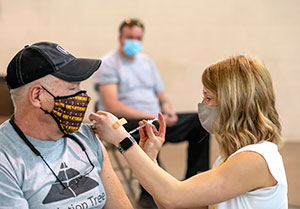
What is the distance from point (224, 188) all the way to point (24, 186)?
0.64 meters

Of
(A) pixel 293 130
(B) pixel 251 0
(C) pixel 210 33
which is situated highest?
(B) pixel 251 0

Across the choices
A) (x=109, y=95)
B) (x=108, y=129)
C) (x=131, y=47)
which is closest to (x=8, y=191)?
(x=108, y=129)

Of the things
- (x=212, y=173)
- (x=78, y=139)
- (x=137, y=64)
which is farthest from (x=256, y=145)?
(x=137, y=64)

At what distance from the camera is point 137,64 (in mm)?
3891

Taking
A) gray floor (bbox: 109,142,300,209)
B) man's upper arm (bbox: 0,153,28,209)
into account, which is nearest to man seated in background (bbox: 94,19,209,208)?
gray floor (bbox: 109,142,300,209)

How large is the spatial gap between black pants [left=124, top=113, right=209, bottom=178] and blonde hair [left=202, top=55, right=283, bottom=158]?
2.04m

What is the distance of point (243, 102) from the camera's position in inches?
61.8

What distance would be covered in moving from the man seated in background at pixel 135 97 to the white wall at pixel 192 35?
5.16ft

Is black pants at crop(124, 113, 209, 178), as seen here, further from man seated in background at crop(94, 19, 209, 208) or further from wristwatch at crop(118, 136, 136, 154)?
wristwatch at crop(118, 136, 136, 154)

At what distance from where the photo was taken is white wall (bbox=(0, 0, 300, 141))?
17.6 feet

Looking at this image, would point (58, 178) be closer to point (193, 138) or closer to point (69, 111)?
point (69, 111)

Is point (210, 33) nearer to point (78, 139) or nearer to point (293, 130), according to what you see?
point (293, 130)

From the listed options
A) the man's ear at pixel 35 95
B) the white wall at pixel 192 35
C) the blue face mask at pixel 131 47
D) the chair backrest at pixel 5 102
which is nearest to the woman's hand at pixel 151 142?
the man's ear at pixel 35 95

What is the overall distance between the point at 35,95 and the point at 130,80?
229 centimetres
